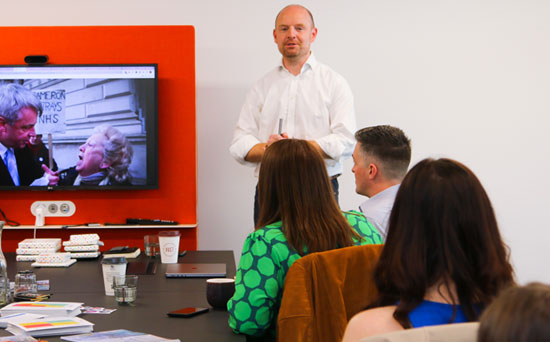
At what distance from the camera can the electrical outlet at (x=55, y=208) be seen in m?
4.14

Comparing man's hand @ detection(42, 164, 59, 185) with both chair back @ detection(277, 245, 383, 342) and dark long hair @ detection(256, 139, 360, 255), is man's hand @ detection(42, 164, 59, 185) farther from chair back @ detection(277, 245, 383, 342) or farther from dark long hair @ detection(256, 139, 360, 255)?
chair back @ detection(277, 245, 383, 342)

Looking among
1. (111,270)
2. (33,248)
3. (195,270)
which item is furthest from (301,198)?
(33,248)

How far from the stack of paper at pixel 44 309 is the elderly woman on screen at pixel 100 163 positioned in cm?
219

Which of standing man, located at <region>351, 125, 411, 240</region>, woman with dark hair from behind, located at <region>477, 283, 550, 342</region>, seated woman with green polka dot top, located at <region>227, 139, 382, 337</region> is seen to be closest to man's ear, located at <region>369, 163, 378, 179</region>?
standing man, located at <region>351, 125, 411, 240</region>

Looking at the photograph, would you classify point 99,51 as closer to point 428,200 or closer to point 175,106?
point 175,106

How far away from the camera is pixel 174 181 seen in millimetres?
4215

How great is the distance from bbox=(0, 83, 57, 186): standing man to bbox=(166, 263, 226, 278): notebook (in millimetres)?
1716

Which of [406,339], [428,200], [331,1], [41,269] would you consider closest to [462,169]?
[428,200]

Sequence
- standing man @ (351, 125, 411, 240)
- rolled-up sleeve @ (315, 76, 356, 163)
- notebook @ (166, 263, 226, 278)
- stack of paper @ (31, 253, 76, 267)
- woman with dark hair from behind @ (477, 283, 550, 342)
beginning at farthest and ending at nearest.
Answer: rolled-up sleeve @ (315, 76, 356, 163) → standing man @ (351, 125, 411, 240) → stack of paper @ (31, 253, 76, 267) → notebook @ (166, 263, 226, 278) → woman with dark hair from behind @ (477, 283, 550, 342)

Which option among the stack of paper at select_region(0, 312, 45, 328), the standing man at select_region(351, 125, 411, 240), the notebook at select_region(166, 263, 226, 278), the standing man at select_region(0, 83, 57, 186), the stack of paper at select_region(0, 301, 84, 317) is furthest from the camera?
the standing man at select_region(0, 83, 57, 186)

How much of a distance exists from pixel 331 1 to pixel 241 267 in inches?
134

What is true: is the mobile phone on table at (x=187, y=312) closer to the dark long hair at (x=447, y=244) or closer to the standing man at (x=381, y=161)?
the dark long hair at (x=447, y=244)

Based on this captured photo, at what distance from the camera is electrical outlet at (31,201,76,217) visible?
414 centimetres

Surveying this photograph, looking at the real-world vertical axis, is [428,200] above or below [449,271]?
above
